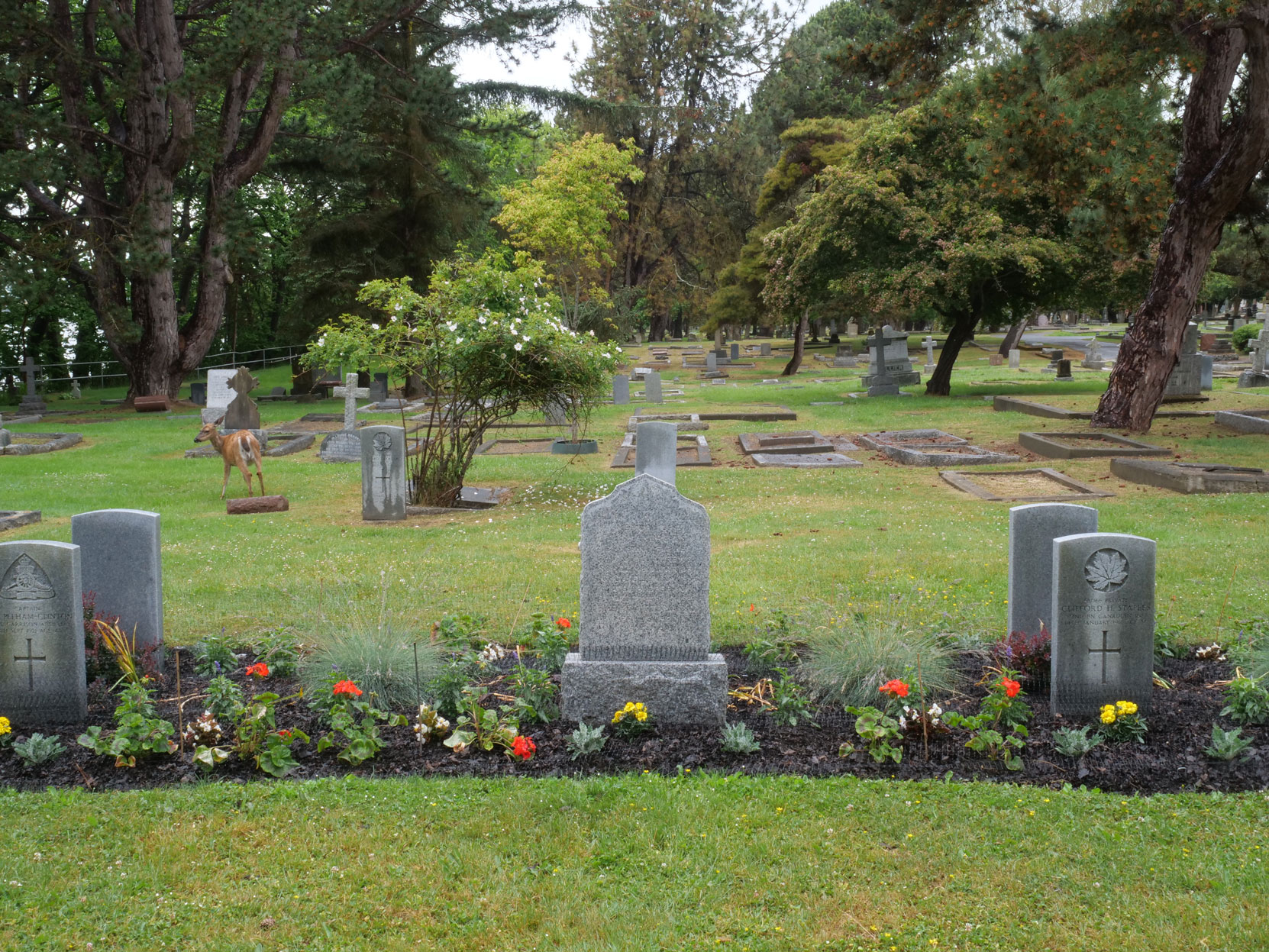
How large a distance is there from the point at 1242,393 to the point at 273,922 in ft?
99.7

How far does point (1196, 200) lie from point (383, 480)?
47.3 ft

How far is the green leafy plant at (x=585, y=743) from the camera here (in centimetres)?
552

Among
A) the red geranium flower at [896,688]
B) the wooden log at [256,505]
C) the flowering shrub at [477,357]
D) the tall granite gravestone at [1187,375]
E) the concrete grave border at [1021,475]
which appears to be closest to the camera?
the red geranium flower at [896,688]

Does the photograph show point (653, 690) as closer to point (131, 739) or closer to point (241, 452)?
point (131, 739)

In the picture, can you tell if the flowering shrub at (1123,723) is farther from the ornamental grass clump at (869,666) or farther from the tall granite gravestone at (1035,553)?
the tall granite gravestone at (1035,553)

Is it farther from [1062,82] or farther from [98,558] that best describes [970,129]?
[98,558]

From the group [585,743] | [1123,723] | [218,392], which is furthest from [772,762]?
[218,392]

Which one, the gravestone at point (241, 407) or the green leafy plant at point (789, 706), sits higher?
the gravestone at point (241, 407)

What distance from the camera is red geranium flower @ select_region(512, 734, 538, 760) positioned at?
17.8 feet

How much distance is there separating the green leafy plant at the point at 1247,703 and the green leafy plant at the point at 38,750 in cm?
591

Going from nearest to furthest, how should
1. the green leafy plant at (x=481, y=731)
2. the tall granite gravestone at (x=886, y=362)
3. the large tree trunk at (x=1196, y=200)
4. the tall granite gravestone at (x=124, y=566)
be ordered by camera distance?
the green leafy plant at (x=481, y=731)
the tall granite gravestone at (x=124, y=566)
the large tree trunk at (x=1196, y=200)
the tall granite gravestone at (x=886, y=362)

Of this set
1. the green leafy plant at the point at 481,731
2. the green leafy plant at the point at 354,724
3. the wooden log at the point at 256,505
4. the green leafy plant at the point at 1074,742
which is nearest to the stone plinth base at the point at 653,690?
the green leafy plant at the point at 481,731

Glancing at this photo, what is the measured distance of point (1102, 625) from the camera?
19.4 feet

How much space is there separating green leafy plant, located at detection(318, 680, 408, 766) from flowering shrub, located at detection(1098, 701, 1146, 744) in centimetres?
361
